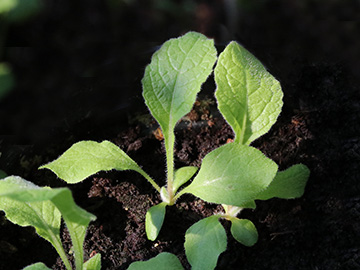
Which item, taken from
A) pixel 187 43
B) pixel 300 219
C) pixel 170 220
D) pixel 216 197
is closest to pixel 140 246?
pixel 170 220

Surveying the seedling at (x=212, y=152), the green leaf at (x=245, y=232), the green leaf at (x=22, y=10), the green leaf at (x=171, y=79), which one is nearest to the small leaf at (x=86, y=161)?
the seedling at (x=212, y=152)

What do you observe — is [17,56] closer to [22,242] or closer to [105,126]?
[105,126]

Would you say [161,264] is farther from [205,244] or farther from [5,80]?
[5,80]

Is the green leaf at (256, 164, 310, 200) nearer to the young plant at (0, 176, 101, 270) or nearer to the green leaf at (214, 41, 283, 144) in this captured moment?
the green leaf at (214, 41, 283, 144)

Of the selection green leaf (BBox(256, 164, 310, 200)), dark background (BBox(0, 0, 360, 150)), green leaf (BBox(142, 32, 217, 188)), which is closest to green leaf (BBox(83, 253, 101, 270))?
green leaf (BBox(142, 32, 217, 188))

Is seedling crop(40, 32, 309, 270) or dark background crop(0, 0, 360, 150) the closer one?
seedling crop(40, 32, 309, 270)

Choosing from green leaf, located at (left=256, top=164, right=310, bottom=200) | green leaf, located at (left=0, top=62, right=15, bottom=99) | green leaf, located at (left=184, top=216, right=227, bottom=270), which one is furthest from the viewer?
green leaf, located at (left=0, top=62, right=15, bottom=99)

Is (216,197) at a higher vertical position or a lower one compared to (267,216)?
higher
